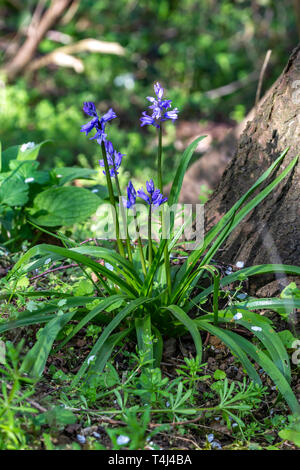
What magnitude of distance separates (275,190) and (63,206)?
1135mm

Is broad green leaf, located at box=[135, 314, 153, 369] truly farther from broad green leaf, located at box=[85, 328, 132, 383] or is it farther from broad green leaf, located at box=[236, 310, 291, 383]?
broad green leaf, located at box=[236, 310, 291, 383]

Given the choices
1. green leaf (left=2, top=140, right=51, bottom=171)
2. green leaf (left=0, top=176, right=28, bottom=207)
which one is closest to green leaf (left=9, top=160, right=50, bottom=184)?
green leaf (left=0, top=176, right=28, bottom=207)

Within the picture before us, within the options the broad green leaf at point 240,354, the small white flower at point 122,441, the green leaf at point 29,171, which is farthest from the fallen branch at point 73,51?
the small white flower at point 122,441

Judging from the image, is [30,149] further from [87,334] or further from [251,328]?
[251,328]

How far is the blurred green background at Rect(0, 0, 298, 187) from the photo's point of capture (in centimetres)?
724

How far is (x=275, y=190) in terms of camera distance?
2283 millimetres

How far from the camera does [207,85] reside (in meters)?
7.70

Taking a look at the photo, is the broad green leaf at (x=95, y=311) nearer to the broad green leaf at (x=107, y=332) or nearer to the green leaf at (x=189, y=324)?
the broad green leaf at (x=107, y=332)

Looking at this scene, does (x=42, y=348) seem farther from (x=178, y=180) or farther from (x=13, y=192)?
(x=13, y=192)

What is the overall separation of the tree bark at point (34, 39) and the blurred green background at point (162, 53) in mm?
128

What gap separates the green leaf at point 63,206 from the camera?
8.87ft

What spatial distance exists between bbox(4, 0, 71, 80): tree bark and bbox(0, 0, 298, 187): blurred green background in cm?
13

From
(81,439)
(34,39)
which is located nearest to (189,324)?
(81,439)
